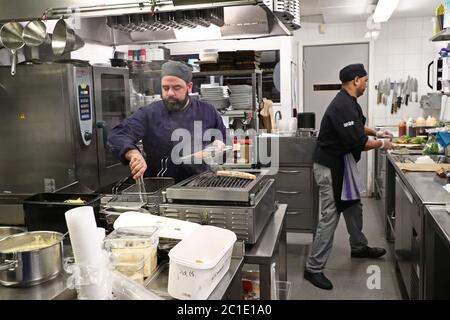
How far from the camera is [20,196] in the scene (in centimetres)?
329

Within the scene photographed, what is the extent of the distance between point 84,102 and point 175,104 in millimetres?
841

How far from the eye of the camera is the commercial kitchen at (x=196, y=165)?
1.54 meters

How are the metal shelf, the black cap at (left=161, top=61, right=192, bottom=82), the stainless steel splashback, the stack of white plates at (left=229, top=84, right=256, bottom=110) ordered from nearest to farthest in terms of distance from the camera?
the black cap at (left=161, top=61, right=192, bottom=82), the stainless steel splashback, the metal shelf, the stack of white plates at (left=229, top=84, right=256, bottom=110)

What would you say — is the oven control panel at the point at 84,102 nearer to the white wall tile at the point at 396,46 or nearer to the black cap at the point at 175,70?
the black cap at the point at 175,70

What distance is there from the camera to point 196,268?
4.50 feet

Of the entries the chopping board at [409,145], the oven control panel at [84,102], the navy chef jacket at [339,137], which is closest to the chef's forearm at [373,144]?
the navy chef jacket at [339,137]

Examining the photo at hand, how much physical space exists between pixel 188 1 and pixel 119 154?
0.88 metres

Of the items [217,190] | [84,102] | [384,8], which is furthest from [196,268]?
[384,8]

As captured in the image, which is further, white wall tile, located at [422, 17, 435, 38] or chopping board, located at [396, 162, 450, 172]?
white wall tile, located at [422, 17, 435, 38]

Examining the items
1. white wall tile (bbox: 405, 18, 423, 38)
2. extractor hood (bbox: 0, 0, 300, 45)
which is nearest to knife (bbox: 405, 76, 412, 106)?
white wall tile (bbox: 405, 18, 423, 38)

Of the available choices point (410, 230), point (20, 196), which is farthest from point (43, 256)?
point (410, 230)

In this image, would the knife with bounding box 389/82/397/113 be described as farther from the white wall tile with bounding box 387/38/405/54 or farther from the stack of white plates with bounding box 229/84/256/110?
the stack of white plates with bounding box 229/84/256/110

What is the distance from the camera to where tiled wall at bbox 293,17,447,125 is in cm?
643

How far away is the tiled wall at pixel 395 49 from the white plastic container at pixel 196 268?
575cm
